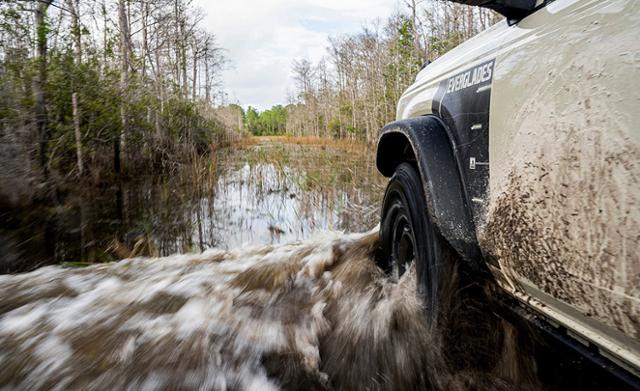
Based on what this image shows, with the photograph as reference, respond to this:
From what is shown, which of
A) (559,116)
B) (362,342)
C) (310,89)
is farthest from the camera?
(310,89)

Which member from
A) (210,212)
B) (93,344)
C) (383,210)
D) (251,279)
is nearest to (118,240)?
(210,212)

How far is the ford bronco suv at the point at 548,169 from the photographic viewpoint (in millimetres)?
889

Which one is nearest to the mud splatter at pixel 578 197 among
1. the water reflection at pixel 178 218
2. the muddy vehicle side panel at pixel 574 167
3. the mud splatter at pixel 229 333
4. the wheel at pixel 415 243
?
the muddy vehicle side panel at pixel 574 167

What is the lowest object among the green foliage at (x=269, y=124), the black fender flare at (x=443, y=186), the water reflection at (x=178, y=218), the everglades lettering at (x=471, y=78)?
the water reflection at (x=178, y=218)

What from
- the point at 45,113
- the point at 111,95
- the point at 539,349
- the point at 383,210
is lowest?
the point at 539,349

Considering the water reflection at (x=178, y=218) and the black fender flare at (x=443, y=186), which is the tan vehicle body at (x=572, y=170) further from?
the water reflection at (x=178, y=218)

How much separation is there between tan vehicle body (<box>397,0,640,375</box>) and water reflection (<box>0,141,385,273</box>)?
13.2 ft

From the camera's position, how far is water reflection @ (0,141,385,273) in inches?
184

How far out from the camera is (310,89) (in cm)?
5606

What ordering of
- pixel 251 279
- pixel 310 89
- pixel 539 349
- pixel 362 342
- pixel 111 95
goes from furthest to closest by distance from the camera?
pixel 310 89, pixel 111 95, pixel 251 279, pixel 362 342, pixel 539 349

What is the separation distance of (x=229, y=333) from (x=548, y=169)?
6.01ft

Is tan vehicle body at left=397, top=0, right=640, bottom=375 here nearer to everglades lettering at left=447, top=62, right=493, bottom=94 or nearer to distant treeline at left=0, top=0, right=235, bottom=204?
everglades lettering at left=447, top=62, right=493, bottom=94

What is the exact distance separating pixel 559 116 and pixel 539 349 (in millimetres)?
911

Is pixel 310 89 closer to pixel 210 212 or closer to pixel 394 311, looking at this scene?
pixel 210 212
